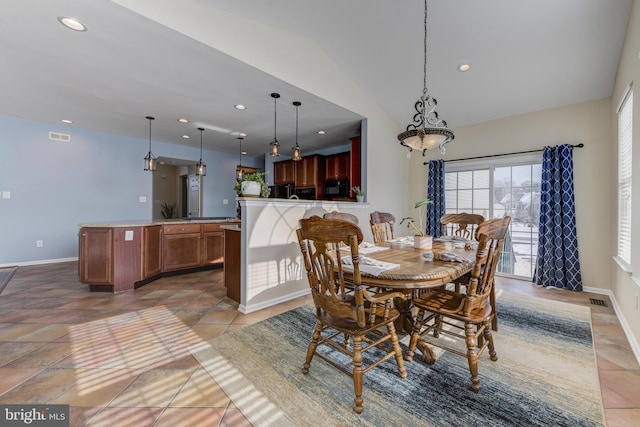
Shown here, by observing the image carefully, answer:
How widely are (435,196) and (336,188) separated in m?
2.08

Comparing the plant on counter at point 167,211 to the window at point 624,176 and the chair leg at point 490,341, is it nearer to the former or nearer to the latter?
the chair leg at point 490,341

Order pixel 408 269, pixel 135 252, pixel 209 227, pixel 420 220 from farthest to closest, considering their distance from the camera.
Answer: pixel 209 227, pixel 135 252, pixel 420 220, pixel 408 269

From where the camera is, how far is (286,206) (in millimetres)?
3139

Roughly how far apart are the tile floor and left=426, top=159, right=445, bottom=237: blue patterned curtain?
1640mm

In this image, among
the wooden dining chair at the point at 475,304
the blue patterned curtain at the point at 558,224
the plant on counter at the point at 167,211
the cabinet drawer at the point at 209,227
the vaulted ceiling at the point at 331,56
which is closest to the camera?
the wooden dining chair at the point at 475,304

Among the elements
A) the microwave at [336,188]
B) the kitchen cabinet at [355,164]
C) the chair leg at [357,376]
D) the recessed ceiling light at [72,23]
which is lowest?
the chair leg at [357,376]

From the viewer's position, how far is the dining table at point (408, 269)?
4.77 ft

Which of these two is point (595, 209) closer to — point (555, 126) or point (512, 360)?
point (555, 126)

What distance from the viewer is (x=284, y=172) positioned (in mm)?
6875

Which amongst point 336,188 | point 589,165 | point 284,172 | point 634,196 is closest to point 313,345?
point 634,196

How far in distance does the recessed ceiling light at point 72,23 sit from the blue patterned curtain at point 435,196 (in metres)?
4.78

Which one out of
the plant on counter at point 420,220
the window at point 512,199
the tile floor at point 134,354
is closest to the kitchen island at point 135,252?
the tile floor at point 134,354

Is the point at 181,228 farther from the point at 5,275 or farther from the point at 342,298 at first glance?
the point at 342,298

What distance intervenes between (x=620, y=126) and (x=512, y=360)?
2908 mm
